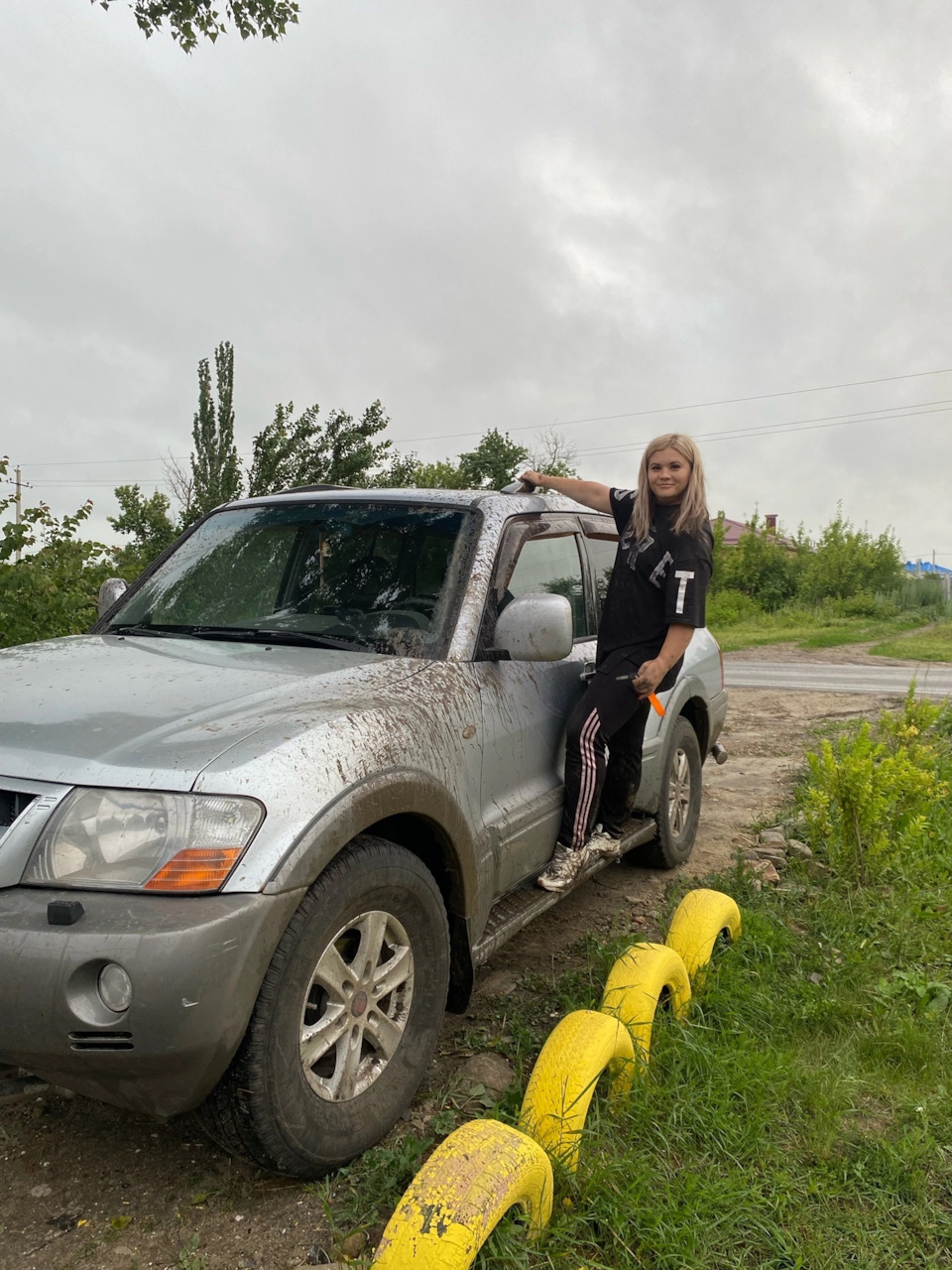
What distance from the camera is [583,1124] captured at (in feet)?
8.13

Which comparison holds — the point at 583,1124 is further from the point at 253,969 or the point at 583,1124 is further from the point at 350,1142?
the point at 253,969

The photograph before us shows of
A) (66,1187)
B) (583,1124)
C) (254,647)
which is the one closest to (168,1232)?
(66,1187)

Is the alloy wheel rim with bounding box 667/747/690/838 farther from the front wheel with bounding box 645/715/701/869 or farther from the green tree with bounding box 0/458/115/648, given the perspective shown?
the green tree with bounding box 0/458/115/648

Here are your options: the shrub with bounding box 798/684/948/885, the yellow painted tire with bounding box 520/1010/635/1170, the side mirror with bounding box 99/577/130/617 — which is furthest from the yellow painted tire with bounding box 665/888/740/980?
the side mirror with bounding box 99/577/130/617

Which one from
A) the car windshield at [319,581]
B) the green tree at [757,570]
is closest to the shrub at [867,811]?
the car windshield at [319,581]

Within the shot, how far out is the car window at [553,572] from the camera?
3.57 meters

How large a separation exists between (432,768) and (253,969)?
822mm

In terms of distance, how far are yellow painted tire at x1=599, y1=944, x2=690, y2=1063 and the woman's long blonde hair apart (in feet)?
5.22

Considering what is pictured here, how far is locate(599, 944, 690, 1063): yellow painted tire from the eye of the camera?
290cm

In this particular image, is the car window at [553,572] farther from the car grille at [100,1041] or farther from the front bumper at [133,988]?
the car grille at [100,1041]

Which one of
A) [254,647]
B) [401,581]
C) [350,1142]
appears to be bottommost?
[350,1142]

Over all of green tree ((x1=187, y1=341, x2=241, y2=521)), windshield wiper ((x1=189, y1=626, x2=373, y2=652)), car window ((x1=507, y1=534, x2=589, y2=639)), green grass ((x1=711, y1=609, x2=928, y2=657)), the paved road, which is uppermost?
green tree ((x1=187, y1=341, x2=241, y2=521))

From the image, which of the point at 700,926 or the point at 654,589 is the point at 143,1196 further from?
the point at 654,589

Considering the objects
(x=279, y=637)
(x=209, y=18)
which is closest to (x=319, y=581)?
(x=279, y=637)
